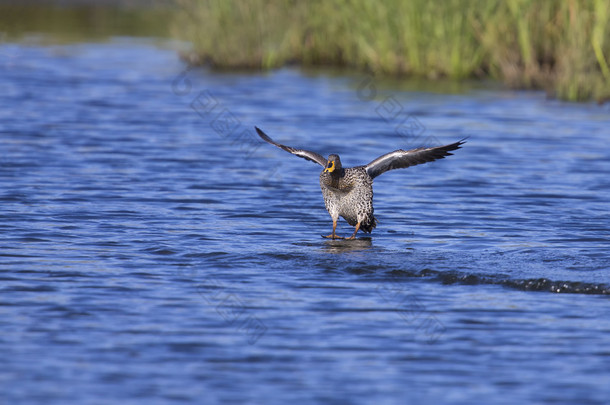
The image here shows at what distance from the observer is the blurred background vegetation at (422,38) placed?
19500mm

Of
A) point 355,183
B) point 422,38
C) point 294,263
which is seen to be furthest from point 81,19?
point 294,263

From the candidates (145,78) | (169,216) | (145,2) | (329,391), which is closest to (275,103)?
(145,78)

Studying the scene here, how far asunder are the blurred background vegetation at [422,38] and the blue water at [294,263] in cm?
131

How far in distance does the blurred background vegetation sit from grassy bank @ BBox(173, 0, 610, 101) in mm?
19

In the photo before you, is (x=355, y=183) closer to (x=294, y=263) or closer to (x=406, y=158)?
(x=406, y=158)

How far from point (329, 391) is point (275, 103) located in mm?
14428

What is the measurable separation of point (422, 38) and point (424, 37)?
0.27 feet

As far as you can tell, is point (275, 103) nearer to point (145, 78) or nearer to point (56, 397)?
point (145, 78)

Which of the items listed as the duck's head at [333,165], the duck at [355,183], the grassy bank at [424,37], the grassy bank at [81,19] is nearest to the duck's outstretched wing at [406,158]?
the duck at [355,183]

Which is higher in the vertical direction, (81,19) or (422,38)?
(81,19)

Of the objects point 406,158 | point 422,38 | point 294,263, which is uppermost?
point 422,38

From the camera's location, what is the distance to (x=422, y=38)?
21.3 metres

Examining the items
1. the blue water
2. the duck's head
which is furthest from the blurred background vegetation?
the duck's head

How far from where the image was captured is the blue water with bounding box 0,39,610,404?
6.48 meters
